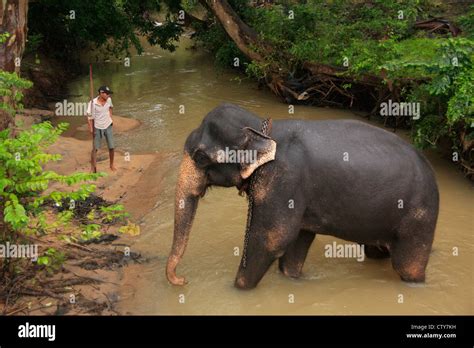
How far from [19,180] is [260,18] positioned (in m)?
11.6

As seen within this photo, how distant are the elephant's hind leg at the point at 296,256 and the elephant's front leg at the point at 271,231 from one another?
2.19 feet

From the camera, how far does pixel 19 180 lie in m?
5.54

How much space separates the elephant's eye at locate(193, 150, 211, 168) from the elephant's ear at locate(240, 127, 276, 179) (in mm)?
391

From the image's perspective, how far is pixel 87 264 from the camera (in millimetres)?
6715

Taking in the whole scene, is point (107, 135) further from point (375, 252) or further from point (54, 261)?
point (375, 252)

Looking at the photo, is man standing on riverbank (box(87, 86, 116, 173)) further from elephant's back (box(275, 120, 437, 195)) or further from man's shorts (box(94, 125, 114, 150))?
elephant's back (box(275, 120, 437, 195))

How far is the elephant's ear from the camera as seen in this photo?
560cm

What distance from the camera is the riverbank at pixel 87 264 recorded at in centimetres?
582

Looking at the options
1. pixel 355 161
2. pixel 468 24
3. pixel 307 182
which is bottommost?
pixel 307 182

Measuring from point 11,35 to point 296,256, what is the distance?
4334mm

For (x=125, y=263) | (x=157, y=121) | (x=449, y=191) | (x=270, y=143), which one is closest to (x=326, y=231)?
(x=270, y=143)

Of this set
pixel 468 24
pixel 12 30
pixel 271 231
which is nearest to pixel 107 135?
pixel 12 30

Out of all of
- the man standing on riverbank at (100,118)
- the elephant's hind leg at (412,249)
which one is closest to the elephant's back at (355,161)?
the elephant's hind leg at (412,249)

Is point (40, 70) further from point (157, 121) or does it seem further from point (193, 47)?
point (193, 47)
